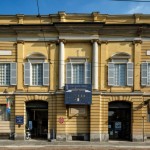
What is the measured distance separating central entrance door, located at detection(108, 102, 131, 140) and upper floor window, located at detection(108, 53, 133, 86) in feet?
6.33

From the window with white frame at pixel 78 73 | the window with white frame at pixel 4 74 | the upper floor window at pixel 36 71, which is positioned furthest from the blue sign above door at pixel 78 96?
the window with white frame at pixel 4 74

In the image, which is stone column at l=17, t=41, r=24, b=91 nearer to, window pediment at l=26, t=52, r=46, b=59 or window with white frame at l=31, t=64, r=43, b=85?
window pediment at l=26, t=52, r=46, b=59

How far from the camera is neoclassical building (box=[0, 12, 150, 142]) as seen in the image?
112 ft

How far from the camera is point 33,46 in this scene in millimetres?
35000

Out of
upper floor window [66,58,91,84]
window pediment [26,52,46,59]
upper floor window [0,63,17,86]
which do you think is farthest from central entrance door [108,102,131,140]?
upper floor window [0,63,17,86]

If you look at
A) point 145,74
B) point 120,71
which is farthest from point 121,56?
point 145,74

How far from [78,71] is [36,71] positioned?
367 centimetres

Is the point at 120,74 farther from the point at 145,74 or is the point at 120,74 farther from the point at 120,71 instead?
the point at 145,74

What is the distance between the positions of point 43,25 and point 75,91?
20.6 feet

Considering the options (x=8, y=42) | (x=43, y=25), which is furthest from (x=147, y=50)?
(x=8, y=42)

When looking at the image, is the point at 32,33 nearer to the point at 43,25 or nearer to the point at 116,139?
the point at 43,25

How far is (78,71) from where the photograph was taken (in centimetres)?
3494

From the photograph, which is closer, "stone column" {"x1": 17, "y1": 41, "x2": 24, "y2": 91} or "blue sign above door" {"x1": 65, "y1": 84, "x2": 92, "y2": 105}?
"blue sign above door" {"x1": 65, "y1": 84, "x2": 92, "y2": 105}

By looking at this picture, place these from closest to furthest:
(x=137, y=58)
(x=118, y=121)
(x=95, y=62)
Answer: (x=95, y=62), (x=137, y=58), (x=118, y=121)
